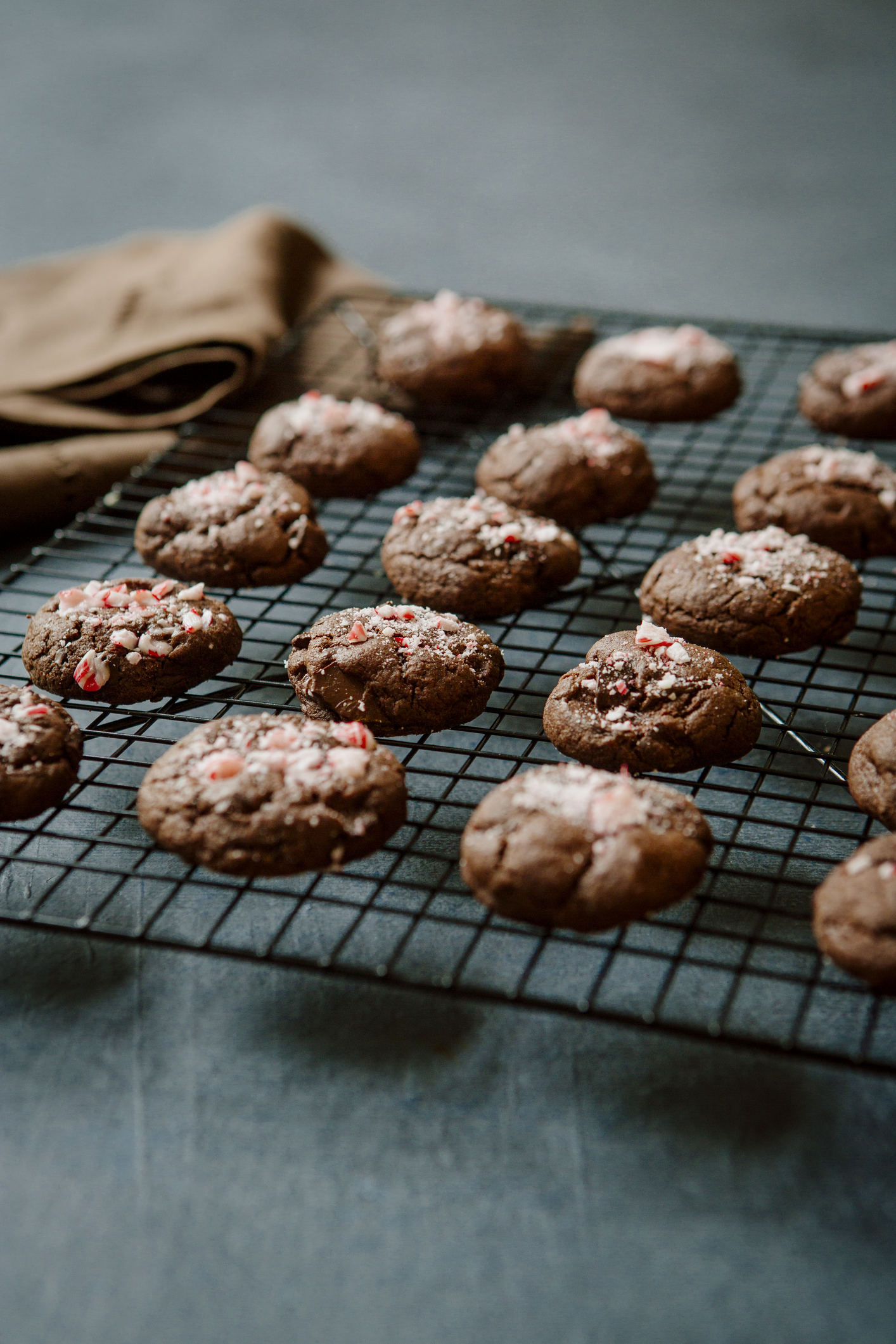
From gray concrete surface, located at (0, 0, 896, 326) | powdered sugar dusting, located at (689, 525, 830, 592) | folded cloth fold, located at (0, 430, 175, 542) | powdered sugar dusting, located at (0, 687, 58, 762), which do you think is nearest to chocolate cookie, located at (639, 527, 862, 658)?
powdered sugar dusting, located at (689, 525, 830, 592)

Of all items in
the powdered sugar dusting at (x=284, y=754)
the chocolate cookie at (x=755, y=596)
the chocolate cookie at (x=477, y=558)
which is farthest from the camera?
the chocolate cookie at (x=477, y=558)

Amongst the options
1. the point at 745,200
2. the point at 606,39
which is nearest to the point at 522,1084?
the point at 745,200

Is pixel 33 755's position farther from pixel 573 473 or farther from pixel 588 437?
pixel 588 437

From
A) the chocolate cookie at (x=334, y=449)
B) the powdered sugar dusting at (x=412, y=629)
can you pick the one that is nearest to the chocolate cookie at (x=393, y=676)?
the powdered sugar dusting at (x=412, y=629)

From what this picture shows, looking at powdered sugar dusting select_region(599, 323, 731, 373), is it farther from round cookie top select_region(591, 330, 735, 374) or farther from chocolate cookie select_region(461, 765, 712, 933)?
chocolate cookie select_region(461, 765, 712, 933)

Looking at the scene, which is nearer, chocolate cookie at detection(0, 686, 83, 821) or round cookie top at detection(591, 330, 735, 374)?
chocolate cookie at detection(0, 686, 83, 821)

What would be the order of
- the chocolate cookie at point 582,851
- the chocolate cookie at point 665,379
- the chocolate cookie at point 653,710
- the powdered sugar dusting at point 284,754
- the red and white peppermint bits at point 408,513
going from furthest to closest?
the chocolate cookie at point 665,379, the red and white peppermint bits at point 408,513, the chocolate cookie at point 653,710, the powdered sugar dusting at point 284,754, the chocolate cookie at point 582,851

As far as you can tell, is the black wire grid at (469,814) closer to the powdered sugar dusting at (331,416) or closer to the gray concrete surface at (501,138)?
the powdered sugar dusting at (331,416)
